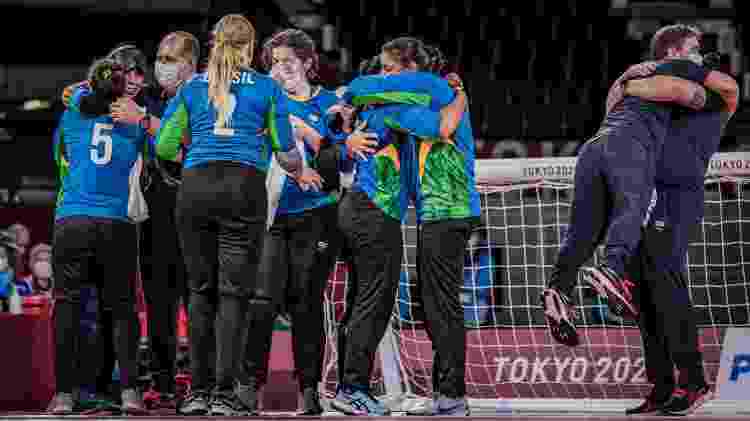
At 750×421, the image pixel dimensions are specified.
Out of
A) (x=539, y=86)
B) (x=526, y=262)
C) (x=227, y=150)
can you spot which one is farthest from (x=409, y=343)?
(x=539, y=86)

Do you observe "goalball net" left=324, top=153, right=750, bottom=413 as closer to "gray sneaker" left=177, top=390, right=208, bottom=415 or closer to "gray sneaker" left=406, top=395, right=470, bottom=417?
"gray sneaker" left=406, top=395, right=470, bottom=417

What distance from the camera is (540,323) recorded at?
730cm

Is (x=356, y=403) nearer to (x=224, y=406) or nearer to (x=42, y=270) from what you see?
(x=224, y=406)

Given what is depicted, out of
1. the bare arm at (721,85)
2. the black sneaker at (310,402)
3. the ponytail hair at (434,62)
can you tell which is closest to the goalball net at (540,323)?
the black sneaker at (310,402)

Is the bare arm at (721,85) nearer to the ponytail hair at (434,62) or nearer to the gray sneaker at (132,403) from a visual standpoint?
the ponytail hair at (434,62)

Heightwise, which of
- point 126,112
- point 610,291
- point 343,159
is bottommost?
point 610,291

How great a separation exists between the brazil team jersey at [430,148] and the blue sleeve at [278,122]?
395 millimetres

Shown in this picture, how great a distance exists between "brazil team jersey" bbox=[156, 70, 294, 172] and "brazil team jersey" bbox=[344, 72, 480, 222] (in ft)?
1.37

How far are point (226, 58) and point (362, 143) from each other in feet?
2.11

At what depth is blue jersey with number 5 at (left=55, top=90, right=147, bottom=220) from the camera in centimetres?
503

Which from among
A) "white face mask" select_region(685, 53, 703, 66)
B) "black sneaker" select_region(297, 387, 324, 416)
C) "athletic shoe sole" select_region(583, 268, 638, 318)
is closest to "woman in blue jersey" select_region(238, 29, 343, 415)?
"black sneaker" select_region(297, 387, 324, 416)

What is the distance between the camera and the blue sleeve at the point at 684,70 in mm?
4938

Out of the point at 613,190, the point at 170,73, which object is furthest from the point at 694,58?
the point at 170,73

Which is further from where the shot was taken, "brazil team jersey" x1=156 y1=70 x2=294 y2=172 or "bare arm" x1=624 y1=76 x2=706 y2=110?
"bare arm" x1=624 y1=76 x2=706 y2=110
